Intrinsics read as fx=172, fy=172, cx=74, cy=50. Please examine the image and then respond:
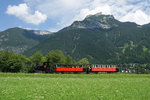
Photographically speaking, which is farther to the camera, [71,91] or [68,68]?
[68,68]

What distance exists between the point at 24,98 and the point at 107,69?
171 feet

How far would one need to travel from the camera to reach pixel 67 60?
366 ft

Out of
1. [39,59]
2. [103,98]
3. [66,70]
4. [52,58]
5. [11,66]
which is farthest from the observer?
[39,59]

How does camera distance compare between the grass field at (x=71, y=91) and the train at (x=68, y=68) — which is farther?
the train at (x=68, y=68)

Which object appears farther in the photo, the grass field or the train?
the train

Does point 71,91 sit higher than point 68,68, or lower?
lower

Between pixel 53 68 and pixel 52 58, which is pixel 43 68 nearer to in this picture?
pixel 53 68

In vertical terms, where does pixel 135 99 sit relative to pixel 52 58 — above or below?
below

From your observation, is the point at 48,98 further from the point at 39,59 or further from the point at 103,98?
the point at 39,59

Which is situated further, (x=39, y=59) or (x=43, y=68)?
(x=39, y=59)

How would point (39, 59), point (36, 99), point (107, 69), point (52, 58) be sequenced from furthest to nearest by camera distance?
point (39, 59)
point (52, 58)
point (107, 69)
point (36, 99)

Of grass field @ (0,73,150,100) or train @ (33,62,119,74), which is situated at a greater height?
train @ (33,62,119,74)

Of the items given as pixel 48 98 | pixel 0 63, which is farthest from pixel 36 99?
pixel 0 63

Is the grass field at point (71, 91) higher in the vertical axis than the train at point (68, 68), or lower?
lower
